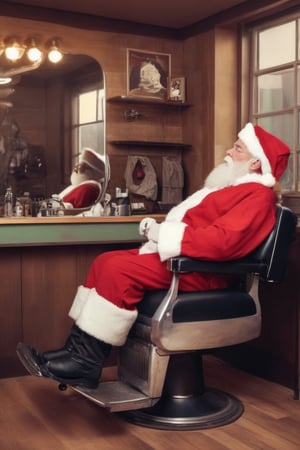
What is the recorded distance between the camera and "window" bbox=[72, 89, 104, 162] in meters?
4.19

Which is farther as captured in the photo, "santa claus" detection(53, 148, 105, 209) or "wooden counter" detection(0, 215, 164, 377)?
"santa claus" detection(53, 148, 105, 209)

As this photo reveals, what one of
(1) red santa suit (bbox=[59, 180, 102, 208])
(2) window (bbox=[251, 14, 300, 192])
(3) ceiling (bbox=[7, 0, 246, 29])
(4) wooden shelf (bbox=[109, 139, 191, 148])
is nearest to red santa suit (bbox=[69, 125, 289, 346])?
(2) window (bbox=[251, 14, 300, 192])

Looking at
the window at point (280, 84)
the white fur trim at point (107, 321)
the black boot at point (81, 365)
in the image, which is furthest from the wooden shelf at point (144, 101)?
the black boot at point (81, 365)

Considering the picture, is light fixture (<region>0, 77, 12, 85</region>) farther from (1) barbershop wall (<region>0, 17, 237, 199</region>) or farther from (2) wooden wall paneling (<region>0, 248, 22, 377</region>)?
(2) wooden wall paneling (<region>0, 248, 22, 377</region>)

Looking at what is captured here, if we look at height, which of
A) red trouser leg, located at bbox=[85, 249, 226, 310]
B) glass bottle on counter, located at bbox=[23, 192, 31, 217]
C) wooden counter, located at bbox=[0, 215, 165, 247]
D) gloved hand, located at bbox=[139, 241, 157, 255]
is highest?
glass bottle on counter, located at bbox=[23, 192, 31, 217]

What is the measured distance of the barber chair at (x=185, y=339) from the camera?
8.88ft

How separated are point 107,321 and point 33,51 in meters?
2.07

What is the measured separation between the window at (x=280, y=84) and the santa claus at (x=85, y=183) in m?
1.11

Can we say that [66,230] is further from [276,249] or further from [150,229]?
[276,249]

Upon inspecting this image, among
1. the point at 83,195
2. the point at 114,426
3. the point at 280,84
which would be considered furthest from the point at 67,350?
the point at 280,84

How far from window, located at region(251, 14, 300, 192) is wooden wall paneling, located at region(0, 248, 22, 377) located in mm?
1758

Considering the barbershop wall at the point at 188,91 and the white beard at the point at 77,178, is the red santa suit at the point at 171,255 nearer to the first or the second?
the white beard at the point at 77,178

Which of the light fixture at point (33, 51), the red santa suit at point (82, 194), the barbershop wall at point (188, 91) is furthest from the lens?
the barbershop wall at point (188, 91)

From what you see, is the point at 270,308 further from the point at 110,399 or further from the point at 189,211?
the point at 110,399
